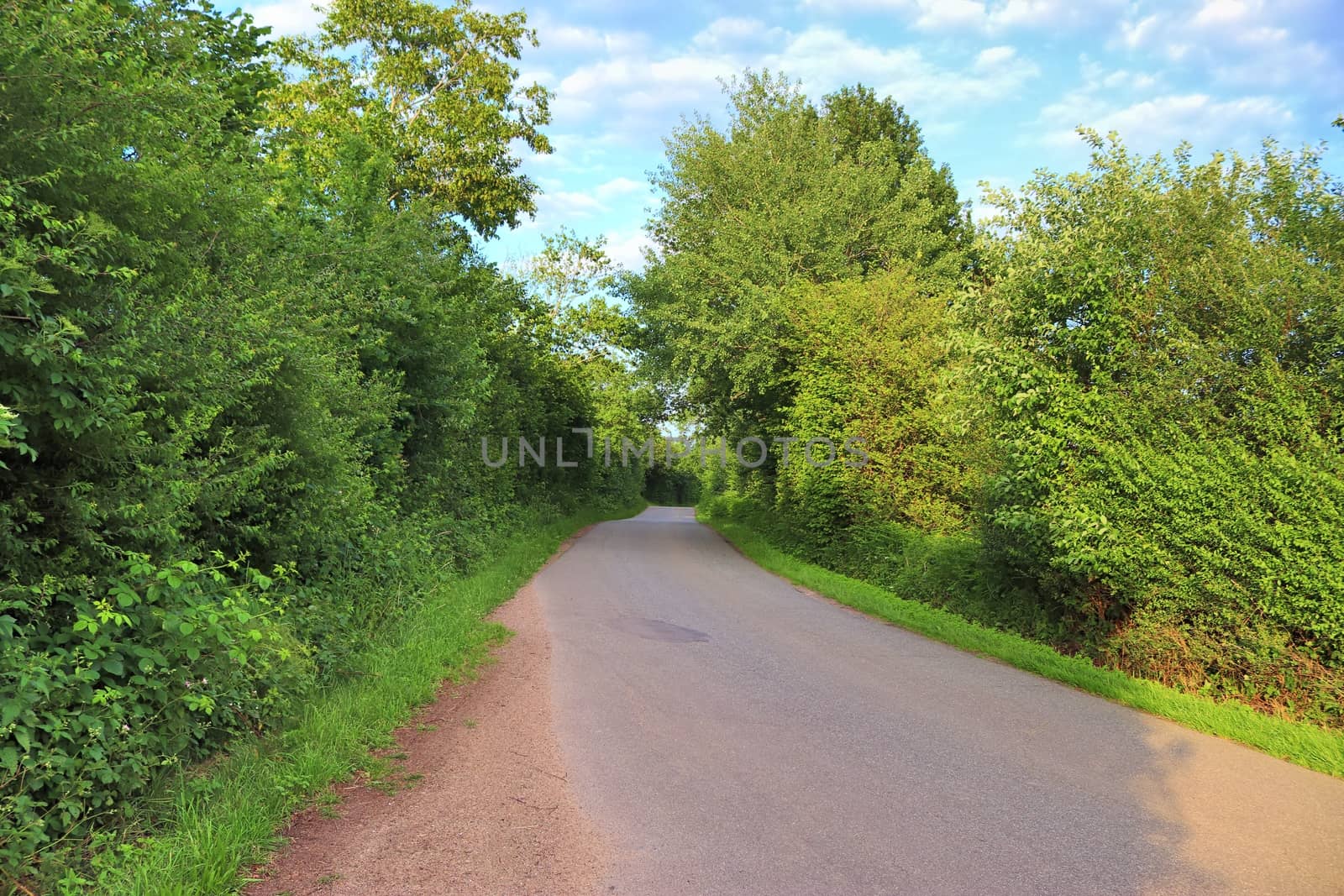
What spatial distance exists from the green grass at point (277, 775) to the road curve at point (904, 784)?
4.20ft

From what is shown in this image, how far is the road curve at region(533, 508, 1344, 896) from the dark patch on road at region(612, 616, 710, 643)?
559 millimetres

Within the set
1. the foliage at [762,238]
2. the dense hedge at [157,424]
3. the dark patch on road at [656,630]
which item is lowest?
the dark patch on road at [656,630]

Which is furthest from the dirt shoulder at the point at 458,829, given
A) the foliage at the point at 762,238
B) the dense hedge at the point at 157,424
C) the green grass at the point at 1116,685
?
the foliage at the point at 762,238

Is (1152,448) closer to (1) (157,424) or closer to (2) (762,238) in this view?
(1) (157,424)

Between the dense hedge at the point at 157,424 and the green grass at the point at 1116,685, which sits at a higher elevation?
the dense hedge at the point at 157,424

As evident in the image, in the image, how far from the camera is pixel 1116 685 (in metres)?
7.42

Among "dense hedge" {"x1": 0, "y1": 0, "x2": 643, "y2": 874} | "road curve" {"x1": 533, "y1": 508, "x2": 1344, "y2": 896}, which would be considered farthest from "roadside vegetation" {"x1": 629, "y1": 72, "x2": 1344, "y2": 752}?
"dense hedge" {"x1": 0, "y1": 0, "x2": 643, "y2": 874}

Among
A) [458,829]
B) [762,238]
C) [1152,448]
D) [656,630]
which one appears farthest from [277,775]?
[762,238]

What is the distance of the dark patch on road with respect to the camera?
934 cm

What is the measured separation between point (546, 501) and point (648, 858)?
962 inches

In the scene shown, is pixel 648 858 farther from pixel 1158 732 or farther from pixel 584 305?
pixel 584 305

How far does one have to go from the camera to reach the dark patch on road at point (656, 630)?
934 cm

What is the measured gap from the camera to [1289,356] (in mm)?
7668

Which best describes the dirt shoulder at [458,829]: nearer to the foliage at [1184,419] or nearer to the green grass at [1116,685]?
the green grass at [1116,685]
